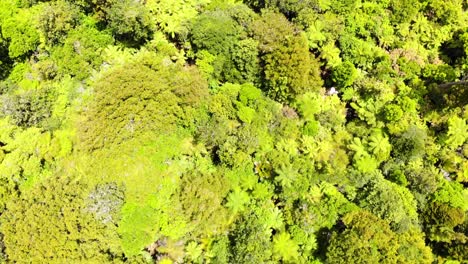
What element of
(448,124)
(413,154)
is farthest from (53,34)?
(448,124)

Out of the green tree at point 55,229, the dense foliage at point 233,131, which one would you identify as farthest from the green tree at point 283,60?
the green tree at point 55,229

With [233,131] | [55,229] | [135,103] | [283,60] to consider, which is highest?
[283,60]

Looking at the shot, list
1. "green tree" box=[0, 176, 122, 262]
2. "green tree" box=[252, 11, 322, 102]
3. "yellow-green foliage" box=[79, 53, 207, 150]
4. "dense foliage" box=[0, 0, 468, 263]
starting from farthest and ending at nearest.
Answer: "green tree" box=[252, 11, 322, 102]
"yellow-green foliage" box=[79, 53, 207, 150]
"dense foliage" box=[0, 0, 468, 263]
"green tree" box=[0, 176, 122, 262]

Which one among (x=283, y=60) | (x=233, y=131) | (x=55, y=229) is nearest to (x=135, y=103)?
(x=233, y=131)

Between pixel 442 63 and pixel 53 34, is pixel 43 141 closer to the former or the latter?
pixel 53 34

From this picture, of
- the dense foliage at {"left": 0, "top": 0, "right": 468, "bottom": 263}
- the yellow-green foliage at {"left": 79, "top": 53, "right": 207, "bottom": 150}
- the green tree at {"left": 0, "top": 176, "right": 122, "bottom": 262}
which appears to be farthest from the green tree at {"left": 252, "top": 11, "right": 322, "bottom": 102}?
the green tree at {"left": 0, "top": 176, "right": 122, "bottom": 262}

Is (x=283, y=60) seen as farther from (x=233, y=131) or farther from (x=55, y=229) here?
(x=55, y=229)

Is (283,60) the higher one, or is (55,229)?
(283,60)

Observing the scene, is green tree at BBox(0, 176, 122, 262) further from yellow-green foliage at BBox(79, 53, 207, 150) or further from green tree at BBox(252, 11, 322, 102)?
green tree at BBox(252, 11, 322, 102)

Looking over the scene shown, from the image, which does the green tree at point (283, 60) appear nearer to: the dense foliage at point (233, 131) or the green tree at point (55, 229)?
the dense foliage at point (233, 131)
